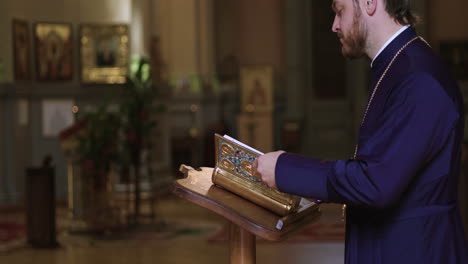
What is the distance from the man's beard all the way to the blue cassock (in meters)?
0.08

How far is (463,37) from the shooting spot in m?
17.3

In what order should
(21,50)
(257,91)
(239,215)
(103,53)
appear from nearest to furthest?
(239,215) → (21,50) → (103,53) → (257,91)

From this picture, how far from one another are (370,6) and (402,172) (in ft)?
Result: 1.67

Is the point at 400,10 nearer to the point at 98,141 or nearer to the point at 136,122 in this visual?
the point at 98,141

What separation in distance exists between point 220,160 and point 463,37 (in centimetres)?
1588

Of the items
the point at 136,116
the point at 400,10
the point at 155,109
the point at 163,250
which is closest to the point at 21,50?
the point at 136,116

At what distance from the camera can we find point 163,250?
27.9 ft

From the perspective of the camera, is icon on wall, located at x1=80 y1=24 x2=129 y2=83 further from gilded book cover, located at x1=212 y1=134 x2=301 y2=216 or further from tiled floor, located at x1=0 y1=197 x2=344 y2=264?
gilded book cover, located at x1=212 y1=134 x2=301 y2=216

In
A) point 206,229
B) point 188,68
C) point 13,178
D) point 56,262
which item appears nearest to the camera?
point 56,262

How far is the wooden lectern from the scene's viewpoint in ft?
7.50

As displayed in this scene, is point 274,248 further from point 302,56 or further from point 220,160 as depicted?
point 302,56

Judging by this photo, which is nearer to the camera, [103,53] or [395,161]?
[395,161]

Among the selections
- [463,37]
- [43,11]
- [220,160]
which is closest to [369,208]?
[220,160]

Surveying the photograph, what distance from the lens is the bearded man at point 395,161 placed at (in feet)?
7.17
